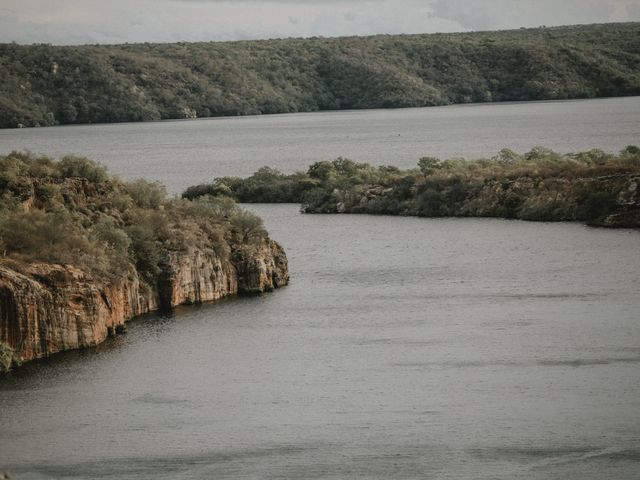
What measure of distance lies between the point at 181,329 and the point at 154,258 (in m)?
5.27

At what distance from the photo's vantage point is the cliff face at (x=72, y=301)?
49.4m

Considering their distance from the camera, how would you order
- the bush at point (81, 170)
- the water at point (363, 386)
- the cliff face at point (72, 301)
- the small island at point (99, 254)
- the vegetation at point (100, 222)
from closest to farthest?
the water at point (363, 386), the cliff face at point (72, 301), the small island at point (99, 254), the vegetation at point (100, 222), the bush at point (81, 170)

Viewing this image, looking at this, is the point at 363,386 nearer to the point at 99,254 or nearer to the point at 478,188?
the point at 99,254

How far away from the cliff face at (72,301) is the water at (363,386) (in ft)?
3.03

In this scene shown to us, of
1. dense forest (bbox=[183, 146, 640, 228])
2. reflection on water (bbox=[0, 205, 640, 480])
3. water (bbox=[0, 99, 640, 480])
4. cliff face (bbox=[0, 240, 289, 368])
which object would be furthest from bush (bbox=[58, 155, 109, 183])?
dense forest (bbox=[183, 146, 640, 228])

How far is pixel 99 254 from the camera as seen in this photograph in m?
56.3

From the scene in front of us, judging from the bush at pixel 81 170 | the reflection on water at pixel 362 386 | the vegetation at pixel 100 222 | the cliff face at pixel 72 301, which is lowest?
the reflection on water at pixel 362 386

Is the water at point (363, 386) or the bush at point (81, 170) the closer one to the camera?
the water at point (363, 386)

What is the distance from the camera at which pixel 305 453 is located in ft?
130

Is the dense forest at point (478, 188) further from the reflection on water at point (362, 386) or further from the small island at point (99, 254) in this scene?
the reflection on water at point (362, 386)

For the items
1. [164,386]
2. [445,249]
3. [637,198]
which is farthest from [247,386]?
[637,198]

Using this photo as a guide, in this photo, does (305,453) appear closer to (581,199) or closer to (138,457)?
(138,457)

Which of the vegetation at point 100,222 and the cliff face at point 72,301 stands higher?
the vegetation at point 100,222

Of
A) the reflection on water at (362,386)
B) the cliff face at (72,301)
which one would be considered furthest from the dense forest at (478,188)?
the cliff face at (72,301)
